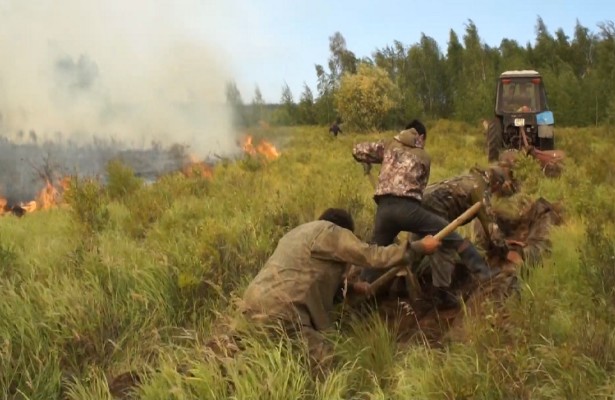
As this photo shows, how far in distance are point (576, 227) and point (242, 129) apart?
19.6 metres

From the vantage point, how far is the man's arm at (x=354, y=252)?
13.2 feet

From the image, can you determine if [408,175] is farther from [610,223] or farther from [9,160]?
[9,160]

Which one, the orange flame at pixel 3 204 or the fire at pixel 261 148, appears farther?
the fire at pixel 261 148

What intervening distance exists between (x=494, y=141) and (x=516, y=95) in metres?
1.94

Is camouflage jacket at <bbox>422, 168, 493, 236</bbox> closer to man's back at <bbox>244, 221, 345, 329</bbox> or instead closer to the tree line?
man's back at <bbox>244, 221, 345, 329</bbox>

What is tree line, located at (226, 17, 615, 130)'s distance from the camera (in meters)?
37.6

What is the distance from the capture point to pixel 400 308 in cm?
465

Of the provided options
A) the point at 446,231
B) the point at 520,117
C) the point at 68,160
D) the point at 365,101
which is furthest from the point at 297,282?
the point at 365,101

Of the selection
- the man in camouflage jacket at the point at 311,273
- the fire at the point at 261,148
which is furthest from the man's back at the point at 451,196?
the fire at the point at 261,148

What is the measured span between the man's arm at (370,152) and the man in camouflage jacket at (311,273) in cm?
164

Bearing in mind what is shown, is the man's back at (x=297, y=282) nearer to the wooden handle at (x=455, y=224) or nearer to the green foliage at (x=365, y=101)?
the wooden handle at (x=455, y=224)

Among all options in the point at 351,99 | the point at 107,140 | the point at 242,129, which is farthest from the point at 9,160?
the point at 351,99

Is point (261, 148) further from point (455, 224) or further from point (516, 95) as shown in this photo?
point (455, 224)

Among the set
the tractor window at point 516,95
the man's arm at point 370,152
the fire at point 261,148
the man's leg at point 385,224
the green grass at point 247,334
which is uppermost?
the tractor window at point 516,95
